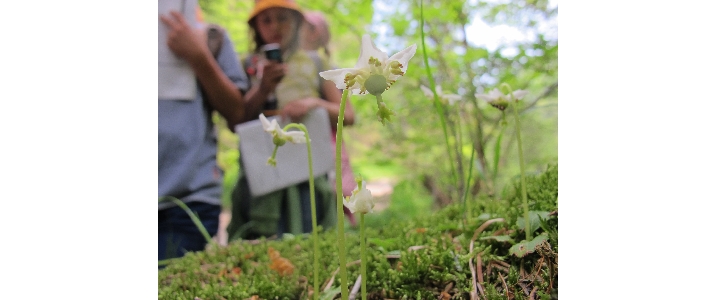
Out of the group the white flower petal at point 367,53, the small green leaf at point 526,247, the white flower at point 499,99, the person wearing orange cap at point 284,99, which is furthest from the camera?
the person wearing orange cap at point 284,99

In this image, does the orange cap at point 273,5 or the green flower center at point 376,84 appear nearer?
the green flower center at point 376,84

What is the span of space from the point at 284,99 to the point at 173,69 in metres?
0.27

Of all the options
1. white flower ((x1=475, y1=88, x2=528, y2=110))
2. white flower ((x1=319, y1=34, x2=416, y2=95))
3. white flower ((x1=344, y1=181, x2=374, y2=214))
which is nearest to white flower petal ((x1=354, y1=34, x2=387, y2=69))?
white flower ((x1=319, y1=34, x2=416, y2=95))

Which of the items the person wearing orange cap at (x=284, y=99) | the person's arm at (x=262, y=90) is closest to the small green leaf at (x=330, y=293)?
the person wearing orange cap at (x=284, y=99)

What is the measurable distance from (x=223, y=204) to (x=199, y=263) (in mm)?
305

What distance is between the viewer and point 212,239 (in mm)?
1146

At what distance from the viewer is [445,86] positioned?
3.35 ft

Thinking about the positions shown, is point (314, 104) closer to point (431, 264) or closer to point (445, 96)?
point (445, 96)

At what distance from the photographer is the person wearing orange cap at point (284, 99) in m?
1.14

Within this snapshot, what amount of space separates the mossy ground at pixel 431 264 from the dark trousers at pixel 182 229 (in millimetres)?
180

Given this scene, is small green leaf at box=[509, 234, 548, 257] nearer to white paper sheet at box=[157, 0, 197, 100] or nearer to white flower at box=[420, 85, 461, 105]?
white flower at box=[420, 85, 461, 105]

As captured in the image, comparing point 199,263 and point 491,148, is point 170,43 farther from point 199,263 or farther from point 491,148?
point 491,148

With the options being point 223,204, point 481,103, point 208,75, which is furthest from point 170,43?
point 481,103

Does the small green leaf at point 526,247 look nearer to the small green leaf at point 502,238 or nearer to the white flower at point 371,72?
the small green leaf at point 502,238
